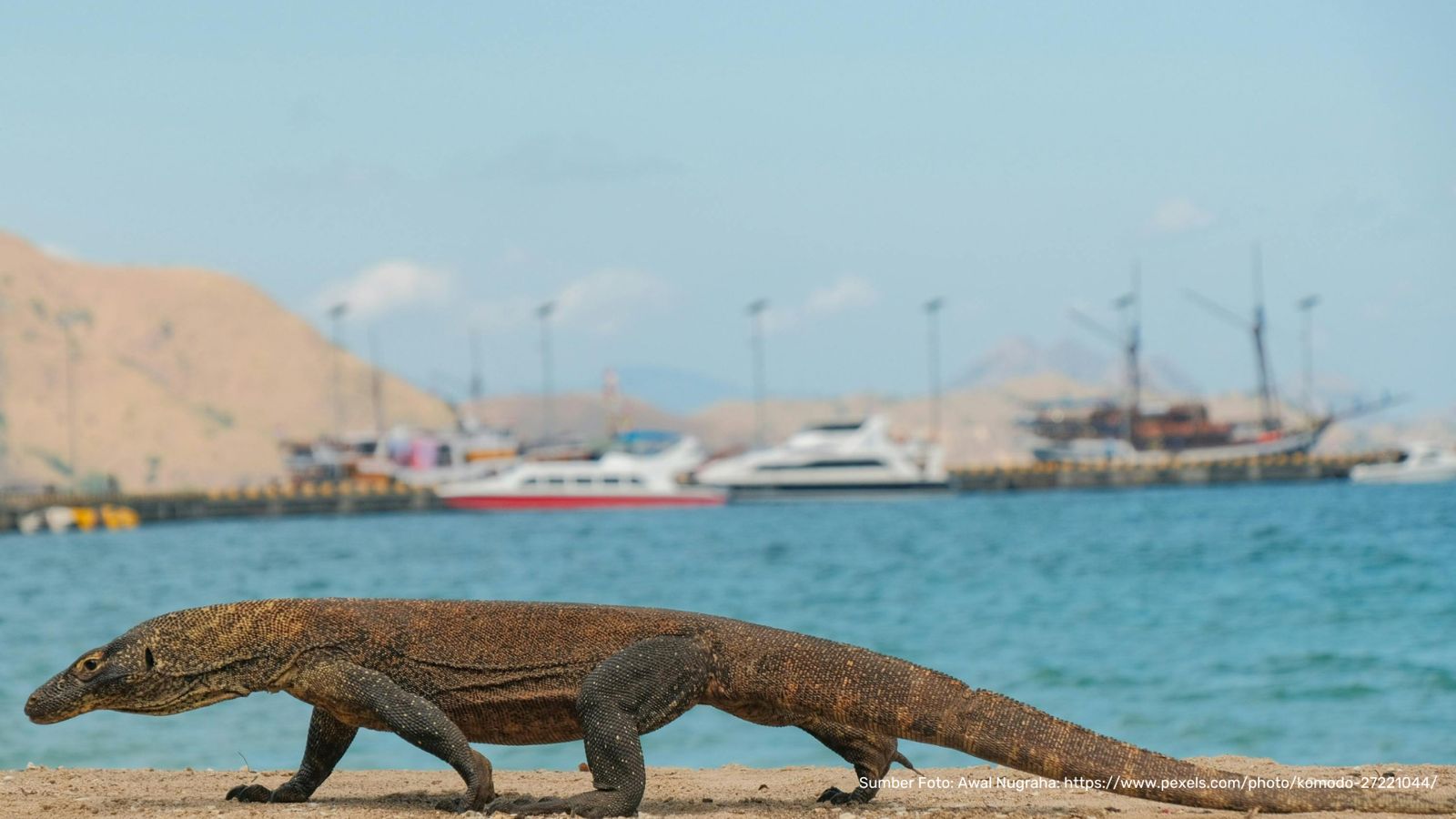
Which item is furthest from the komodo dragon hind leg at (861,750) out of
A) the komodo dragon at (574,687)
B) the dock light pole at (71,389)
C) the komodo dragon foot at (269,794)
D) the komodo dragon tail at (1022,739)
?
the dock light pole at (71,389)

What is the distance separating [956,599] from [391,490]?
215 feet

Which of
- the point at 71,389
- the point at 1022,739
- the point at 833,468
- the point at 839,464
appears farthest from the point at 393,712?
the point at 71,389

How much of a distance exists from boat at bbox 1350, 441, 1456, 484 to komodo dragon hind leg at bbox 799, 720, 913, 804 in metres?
97.9

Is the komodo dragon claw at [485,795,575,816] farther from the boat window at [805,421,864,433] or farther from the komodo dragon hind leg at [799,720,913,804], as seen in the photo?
the boat window at [805,421,864,433]

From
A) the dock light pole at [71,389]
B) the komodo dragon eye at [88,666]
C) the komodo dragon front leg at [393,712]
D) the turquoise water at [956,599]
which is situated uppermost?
the dock light pole at [71,389]

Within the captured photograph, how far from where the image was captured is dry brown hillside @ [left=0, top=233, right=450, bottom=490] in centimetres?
15262

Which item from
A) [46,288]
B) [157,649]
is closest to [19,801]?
[157,649]

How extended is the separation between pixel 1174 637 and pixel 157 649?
19290mm

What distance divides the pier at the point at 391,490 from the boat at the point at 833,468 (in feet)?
17.6

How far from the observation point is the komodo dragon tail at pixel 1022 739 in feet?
22.3

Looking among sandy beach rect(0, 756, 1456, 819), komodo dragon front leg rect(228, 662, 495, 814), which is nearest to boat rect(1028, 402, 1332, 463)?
sandy beach rect(0, 756, 1456, 819)

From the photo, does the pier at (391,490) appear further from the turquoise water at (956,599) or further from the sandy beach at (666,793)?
the sandy beach at (666,793)

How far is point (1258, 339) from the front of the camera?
128 meters

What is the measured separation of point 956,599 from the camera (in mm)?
31484
